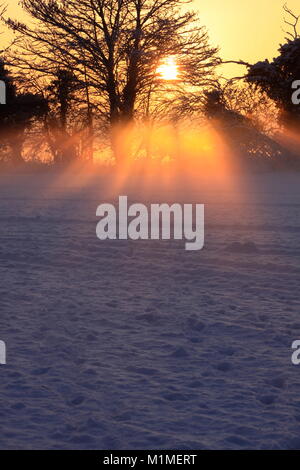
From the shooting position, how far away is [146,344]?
3.69m

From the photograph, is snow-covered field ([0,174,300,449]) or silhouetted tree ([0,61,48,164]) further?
silhouetted tree ([0,61,48,164])

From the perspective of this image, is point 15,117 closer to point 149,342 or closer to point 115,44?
point 115,44

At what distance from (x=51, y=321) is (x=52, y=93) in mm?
21181

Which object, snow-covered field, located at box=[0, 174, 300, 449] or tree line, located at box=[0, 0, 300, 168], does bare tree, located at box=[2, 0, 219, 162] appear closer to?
tree line, located at box=[0, 0, 300, 168]

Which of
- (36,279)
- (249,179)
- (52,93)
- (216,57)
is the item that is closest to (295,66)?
(216,57)

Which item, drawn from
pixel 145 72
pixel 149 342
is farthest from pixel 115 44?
pixel 149 342

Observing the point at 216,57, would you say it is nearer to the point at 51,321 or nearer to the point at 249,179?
the point at 249,179

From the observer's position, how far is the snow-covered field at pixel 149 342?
2648 millimetres

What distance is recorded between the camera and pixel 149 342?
147 inches

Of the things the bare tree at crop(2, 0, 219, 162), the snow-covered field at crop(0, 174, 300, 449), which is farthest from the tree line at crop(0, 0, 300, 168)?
the snow-covered field at crop(0, 174, 300, 449)

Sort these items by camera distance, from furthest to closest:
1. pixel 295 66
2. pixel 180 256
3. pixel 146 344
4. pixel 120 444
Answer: pixel 295 66 → pixel 180 256 → pixel 146 344 → pixel 120 444

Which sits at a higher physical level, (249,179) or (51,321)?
(249,179)

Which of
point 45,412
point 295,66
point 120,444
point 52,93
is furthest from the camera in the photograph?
point 52,93

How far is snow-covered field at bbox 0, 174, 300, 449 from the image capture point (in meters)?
2.65
